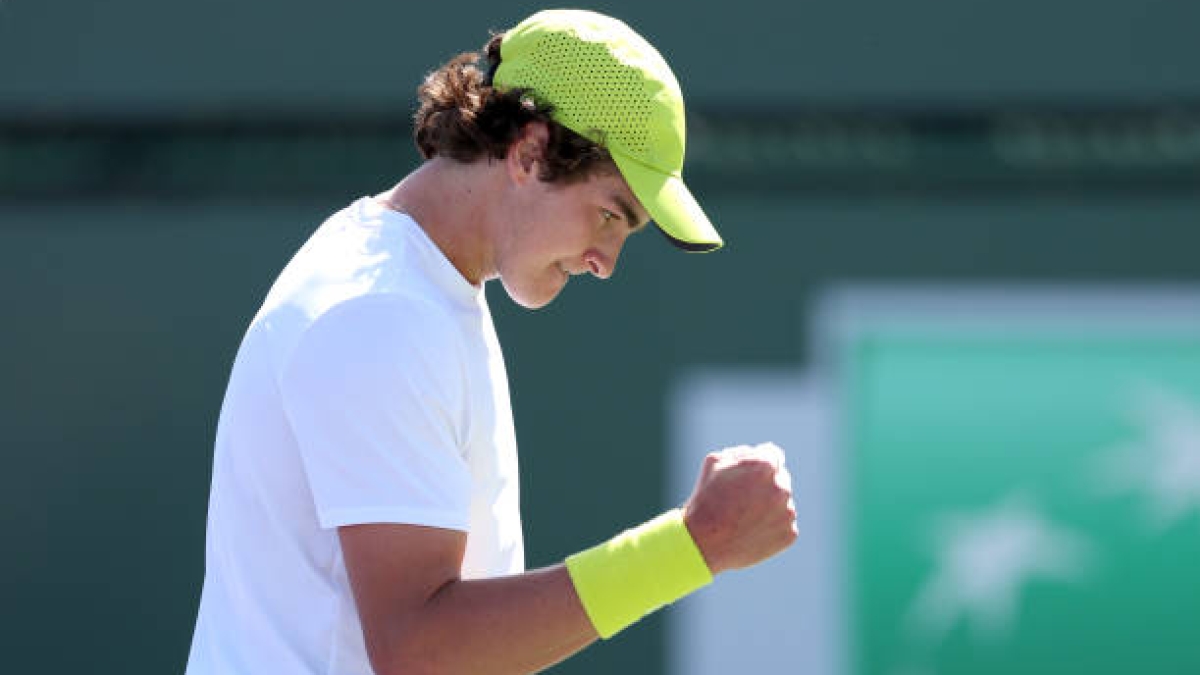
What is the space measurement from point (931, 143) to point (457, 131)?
12.9 feet

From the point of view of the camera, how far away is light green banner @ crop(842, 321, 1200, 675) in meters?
5.66

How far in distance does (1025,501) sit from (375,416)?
13.6 ft

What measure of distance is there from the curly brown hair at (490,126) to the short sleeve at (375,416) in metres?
0.26

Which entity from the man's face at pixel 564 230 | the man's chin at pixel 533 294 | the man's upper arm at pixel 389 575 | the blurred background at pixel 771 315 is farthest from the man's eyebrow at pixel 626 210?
the blurred background at pixel 771 315

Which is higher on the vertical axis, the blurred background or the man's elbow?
the blurred background

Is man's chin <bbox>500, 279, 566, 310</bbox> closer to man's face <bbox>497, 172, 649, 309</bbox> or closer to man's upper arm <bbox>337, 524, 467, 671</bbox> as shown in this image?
man's face <bbox>497, 172, 649, 309</bbox>

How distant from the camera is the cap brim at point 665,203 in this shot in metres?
2.01

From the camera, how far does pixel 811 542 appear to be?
5.73m

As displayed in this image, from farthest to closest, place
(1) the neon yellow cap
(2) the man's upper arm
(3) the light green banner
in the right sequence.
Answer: (3) the light green banner
(1) the neon yellow cap
(2) the man's upper arm

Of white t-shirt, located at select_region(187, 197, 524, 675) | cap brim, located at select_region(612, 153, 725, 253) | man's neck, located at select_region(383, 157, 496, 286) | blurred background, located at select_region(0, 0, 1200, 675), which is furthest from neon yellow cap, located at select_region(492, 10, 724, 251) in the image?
blurred background, located at select_region(0, 0, 1200, 675)

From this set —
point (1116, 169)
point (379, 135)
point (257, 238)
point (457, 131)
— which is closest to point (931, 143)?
point (1116, 169)

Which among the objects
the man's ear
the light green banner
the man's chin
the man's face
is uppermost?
the man's ear

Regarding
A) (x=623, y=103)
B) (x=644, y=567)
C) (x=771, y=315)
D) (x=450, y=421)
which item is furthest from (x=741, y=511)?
(x=771, y=315)

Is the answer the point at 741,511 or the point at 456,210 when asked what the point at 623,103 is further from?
the point at 741,511
